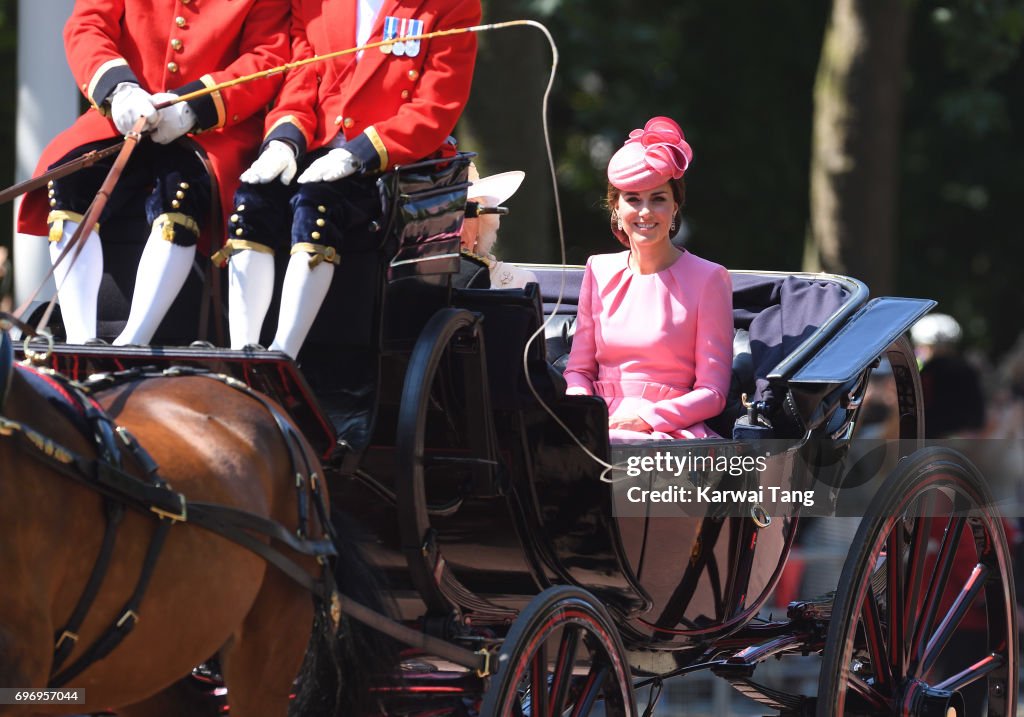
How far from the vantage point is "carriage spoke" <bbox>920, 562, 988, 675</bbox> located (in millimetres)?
4996

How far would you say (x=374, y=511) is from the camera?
4.34 m

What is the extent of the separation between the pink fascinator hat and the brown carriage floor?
1366mm

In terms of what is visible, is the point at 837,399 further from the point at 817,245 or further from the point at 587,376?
the point at 817,245

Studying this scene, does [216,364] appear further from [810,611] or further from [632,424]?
[810,611]

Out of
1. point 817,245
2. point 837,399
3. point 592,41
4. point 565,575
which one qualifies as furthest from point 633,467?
point 592,41

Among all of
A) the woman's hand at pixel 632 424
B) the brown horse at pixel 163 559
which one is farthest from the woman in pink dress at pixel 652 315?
the brown horse at pixel 163 559

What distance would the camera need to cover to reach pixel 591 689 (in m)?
4.10

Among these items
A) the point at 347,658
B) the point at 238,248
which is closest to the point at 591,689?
the point at 347,658

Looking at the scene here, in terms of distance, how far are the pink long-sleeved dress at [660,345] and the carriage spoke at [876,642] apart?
0.66 m

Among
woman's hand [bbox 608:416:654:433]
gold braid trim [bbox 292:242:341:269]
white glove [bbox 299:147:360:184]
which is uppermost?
white glove [bbox 299:147:360:184]

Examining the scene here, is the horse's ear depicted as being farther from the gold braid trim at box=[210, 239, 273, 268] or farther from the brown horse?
the gold braid trim at box=[210, 239, 273, 268]

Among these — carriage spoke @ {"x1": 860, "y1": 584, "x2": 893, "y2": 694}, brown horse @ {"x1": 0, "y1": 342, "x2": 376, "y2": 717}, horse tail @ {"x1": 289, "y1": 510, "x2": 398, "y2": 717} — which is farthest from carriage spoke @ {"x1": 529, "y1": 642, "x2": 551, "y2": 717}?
carriage spoke @ {"x1": 860, "y1": 584, "x2": 893, "y2": 694}

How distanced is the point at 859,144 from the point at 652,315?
18.5 feet

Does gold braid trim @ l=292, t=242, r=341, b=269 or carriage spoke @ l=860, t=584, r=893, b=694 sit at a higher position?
gold braid trim @ l=292, t=242, r=341, b=269
